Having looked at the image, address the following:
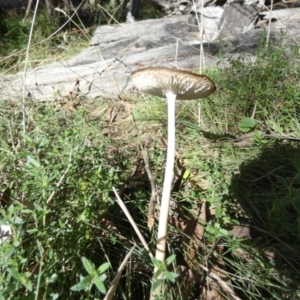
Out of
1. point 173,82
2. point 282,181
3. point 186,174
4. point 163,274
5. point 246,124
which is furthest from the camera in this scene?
point 246,124

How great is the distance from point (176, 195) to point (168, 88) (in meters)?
0.66

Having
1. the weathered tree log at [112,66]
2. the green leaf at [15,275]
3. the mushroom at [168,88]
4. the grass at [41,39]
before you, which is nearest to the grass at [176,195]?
the green leaf at [15,275]

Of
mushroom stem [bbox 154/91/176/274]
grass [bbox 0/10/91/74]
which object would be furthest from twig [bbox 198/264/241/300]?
grass [bbox 0/10/91/74]

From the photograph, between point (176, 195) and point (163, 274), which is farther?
point (176, 195)

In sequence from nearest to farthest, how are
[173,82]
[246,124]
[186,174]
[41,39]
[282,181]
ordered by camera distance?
1. [173,82]
2. [282,181]
3. [186,174]
4. [246,124]
5. [41,39]

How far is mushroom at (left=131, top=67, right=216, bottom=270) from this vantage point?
56.2 inches

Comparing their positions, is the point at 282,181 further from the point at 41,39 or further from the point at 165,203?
the point at 41,39

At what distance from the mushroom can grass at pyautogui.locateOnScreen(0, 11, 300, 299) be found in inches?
5.1

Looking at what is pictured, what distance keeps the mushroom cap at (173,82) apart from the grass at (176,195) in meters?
0.40

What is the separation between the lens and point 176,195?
2043 millimetres

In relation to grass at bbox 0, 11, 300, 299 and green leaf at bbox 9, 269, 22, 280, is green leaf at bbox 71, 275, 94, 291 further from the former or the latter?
green leaf at bbox 9, 269, 22, 280

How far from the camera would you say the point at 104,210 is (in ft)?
5.58

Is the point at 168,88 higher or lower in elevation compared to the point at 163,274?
higher

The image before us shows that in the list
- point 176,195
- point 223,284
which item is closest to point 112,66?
point 176,195
